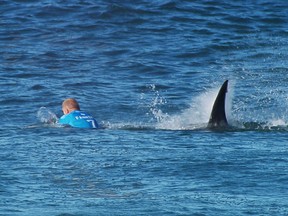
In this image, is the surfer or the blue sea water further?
the surfer

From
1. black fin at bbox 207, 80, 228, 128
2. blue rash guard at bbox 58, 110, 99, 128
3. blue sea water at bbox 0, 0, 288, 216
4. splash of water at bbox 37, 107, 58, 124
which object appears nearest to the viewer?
blue sea water at bbox 0, 0, 288, 216

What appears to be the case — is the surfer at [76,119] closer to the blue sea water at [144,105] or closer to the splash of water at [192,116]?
the blue sea water at [144,105]

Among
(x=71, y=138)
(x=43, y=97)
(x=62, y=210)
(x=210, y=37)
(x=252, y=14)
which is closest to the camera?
(x=62, y=210)

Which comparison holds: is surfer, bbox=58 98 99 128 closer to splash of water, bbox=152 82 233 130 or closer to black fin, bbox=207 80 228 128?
splash of water, bbox=152 82 233 130

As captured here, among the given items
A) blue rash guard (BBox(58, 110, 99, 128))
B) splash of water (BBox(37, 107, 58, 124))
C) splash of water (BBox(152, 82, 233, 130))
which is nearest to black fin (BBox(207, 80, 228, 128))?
splash of water (BBox(152, 82, 233, 130))

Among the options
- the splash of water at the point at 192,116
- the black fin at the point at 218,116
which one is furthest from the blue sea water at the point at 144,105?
the black fin at the point at 218,116

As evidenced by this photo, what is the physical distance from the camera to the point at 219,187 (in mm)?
12094

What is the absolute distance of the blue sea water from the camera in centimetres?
1181

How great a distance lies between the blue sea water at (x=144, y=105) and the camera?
38.8 ft

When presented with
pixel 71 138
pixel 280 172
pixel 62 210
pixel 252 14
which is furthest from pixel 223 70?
pixel 62 210

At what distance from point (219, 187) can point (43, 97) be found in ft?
32.7

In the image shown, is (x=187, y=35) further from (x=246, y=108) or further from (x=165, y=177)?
(x=165, y=177)

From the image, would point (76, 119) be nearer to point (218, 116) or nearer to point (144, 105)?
point (218, 116)

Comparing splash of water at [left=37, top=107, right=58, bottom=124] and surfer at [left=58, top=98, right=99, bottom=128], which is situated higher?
splash of water at [left=37, top=107, right=58, bottom=124]
